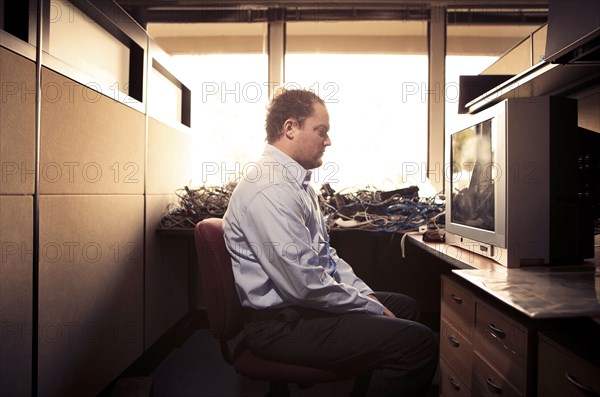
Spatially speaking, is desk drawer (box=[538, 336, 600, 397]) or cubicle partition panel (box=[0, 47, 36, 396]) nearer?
desk drawer (box=[538, 336, 600, 397])

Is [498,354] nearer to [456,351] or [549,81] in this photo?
[456,351]

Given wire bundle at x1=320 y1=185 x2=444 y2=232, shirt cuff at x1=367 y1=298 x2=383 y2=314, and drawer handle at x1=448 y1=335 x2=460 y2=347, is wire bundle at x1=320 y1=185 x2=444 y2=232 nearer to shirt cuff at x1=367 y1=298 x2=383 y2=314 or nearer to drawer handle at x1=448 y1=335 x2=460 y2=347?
drawer handle at x1=448 y1=335 x2=460 y2=347

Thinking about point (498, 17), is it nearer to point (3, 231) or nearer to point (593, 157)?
point (593, 157)

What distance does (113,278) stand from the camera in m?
1.76

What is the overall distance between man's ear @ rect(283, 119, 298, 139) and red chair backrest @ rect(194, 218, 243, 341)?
0.49 meters

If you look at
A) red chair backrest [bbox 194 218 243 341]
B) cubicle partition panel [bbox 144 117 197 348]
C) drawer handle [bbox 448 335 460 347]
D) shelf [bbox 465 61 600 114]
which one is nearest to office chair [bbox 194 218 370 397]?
red chair backrest [bbox 194 218 243 341]

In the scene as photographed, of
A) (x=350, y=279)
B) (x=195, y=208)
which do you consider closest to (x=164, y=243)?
(x=195, y=208)

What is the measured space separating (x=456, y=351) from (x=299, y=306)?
24.7 inches

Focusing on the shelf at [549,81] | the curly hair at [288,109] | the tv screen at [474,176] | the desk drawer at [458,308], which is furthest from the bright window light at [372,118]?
the desk drawer at [458,308]

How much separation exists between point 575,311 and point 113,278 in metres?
1.71

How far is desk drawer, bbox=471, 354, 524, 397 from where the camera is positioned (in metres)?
1.05

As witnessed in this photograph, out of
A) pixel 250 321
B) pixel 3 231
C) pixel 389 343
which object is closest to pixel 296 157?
pixel 250 321

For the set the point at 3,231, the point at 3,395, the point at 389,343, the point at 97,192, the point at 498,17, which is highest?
the point at 498,17

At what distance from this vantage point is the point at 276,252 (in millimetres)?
1146
